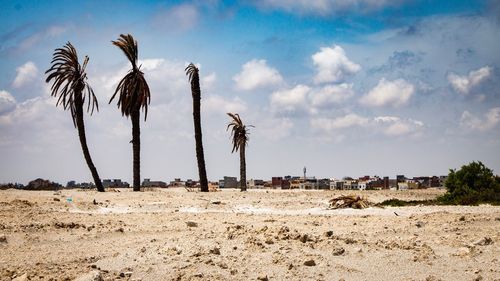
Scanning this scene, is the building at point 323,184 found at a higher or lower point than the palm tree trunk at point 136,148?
lower

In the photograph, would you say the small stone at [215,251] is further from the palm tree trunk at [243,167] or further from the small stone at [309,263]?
the palm tree trunk at [243,167]

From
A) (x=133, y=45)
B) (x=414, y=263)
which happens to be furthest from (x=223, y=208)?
(x=133, y=45)

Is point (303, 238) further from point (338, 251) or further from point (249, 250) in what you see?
point (249, 250)

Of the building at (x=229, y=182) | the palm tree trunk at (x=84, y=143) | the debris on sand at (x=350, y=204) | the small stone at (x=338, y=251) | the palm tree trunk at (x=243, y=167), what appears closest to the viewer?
the small stone at (x=338, y=251)

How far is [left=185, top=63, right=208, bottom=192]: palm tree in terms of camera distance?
29.7m

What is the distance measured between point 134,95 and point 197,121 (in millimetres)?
4147

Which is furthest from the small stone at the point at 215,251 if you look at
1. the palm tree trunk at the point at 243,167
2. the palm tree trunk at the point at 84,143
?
the palm tree trunk at the point at 243,167

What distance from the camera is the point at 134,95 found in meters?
29.1

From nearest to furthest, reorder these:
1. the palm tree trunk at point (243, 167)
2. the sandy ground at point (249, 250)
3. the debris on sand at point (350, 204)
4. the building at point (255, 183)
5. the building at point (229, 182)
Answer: the sandy ground at point (249, 250)
the debris on sand at point (350, 204)
the palm tree trunk at point (243, 167)
the building at point (229, 182)
the building at point (255, 183)

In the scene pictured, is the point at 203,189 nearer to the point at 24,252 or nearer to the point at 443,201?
the point at 443,201

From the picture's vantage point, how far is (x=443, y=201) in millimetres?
19609

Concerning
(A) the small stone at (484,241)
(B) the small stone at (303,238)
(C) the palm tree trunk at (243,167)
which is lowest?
(A) the small stone at (484,241)

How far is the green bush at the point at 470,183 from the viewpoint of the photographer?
19438 millimetres

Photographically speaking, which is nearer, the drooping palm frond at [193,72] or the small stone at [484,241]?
the small stone at [484,241]
